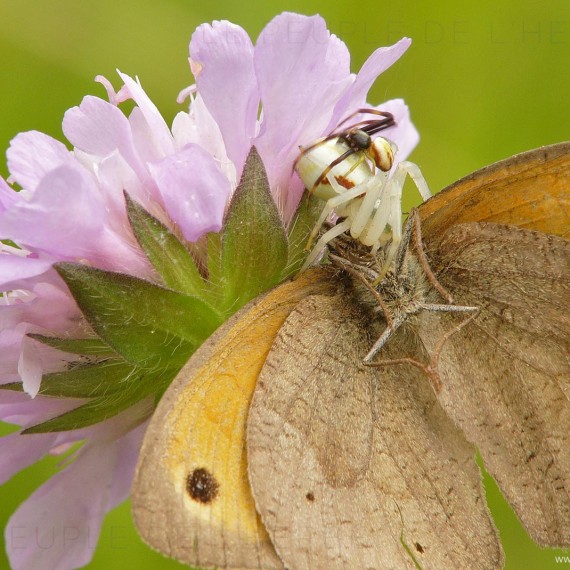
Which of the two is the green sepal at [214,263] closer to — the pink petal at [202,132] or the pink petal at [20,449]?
the pink petal at [202,132]

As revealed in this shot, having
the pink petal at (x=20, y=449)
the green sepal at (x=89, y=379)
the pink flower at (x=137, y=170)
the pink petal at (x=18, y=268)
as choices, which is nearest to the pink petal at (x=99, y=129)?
the pink flower at (x=137, y=170)

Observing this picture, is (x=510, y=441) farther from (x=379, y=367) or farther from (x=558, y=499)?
(x=379, y=367)

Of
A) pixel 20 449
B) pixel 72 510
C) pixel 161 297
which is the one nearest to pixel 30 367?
pixel 161 297

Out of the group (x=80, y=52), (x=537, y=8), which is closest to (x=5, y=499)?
(x=80, y=52)

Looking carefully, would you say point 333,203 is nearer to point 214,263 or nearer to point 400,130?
point 214,263

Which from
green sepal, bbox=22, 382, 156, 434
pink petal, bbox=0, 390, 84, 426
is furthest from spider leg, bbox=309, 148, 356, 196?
pink petal, bbox=0, 390, 84, 426

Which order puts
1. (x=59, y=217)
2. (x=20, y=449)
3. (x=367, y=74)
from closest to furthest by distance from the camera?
1. (x=59, y=217)
2. (x=367, y=74)
3. (x=20, y=449)
